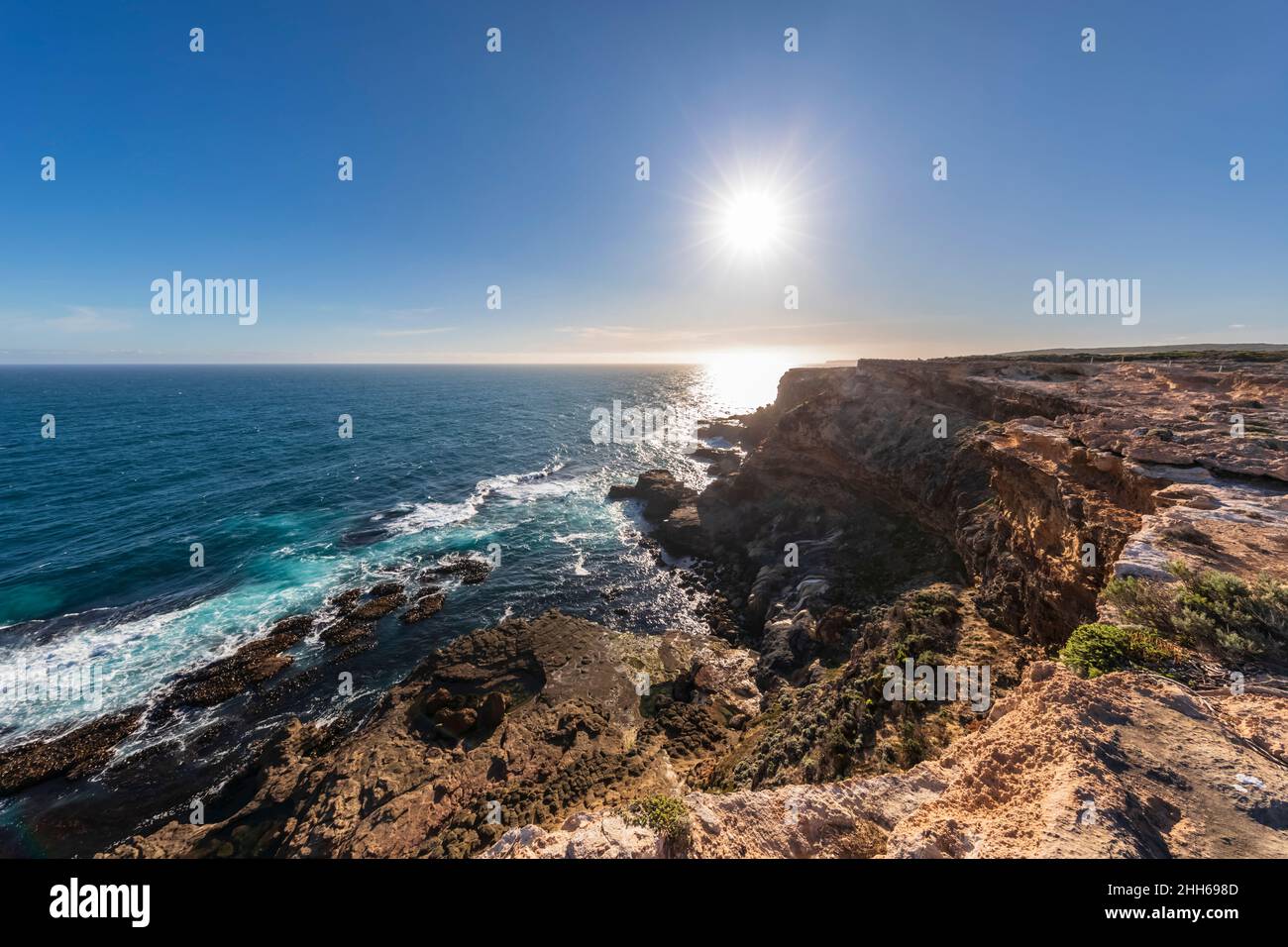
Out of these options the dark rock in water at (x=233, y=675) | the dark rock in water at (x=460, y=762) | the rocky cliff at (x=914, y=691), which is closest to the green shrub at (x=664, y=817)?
the rocky cliff at (x=914, y=691)

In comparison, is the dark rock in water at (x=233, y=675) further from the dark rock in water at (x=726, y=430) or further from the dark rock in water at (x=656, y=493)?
the dark rock in water at (x=726, y=430)

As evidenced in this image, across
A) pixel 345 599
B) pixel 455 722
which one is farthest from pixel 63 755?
pixel 455 722

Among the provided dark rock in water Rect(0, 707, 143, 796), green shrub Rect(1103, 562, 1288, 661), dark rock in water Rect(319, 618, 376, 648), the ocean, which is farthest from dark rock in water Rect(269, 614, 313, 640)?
green shrub Rect(1103, 562, 1288, 661)

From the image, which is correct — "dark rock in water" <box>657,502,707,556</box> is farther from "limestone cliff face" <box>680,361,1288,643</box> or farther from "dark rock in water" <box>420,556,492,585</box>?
"dark rock in water" <box>420,556,492,585</box>

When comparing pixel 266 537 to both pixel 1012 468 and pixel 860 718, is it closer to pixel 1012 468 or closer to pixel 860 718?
pixel 860 718
